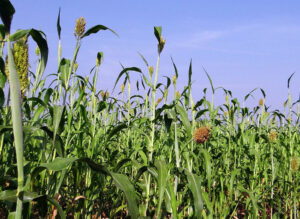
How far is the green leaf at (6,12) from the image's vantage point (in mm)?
737

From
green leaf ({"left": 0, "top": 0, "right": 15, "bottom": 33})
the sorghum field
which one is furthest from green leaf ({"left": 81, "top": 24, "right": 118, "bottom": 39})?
green leaf ({"left": 0, "top": 0, "right": 15, "bottom": 33})

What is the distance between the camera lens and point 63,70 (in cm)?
145

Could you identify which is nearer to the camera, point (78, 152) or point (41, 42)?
point (41, 42)

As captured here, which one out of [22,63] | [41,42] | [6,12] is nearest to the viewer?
[6,12]

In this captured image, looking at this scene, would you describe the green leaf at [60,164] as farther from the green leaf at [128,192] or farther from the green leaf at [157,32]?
the green leaf at [157,32]

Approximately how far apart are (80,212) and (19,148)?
55.9 inches

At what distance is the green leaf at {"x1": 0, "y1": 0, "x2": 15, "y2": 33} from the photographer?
2.42 feet

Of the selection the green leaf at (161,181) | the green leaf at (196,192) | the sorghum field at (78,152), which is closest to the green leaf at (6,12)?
the sorghum field at (78,152)

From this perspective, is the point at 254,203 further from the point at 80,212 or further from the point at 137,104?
the point at 137,104

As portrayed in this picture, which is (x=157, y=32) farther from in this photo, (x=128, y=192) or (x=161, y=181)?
(x=128, y=192)

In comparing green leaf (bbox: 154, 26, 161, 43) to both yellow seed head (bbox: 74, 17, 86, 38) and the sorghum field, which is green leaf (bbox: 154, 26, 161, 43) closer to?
the sorghum field

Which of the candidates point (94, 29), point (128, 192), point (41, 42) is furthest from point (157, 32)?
point (128, 192)

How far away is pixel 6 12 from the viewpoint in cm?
74

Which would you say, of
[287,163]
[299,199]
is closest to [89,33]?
[287,163]
